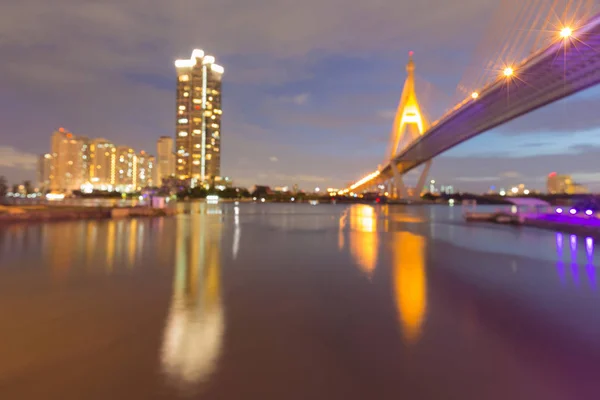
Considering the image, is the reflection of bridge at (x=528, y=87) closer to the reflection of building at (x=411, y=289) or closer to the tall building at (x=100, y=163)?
the reflection of building at (x=411, y=289)

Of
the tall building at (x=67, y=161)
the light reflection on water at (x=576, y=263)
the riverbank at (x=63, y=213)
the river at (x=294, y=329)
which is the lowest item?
the river at (x=294, y=329)

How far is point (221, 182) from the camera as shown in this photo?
7451 inches

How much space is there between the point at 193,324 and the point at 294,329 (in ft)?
4.70

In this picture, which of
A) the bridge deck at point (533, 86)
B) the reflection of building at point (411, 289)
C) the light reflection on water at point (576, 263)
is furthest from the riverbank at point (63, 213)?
the bridge deck at point (533, 86)

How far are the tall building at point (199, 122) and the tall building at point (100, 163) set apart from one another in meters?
36.0

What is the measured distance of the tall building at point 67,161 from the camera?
185000 mm

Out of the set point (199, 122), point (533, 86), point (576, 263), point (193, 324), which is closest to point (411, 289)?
point (193, 324)

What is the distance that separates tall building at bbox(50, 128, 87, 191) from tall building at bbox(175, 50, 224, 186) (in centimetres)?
4384

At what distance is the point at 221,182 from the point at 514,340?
618 feet

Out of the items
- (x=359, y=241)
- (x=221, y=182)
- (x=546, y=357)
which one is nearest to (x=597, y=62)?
(x=359, y=241)

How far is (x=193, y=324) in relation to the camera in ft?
19.0

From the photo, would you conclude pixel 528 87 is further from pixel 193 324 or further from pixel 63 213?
pixel 63 213

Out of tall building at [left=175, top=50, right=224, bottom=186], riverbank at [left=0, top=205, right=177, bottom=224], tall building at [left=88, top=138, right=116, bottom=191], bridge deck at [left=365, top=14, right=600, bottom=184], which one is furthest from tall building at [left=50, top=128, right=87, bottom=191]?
bridge deck at [left=365, top=14, right=600, bottom=184]

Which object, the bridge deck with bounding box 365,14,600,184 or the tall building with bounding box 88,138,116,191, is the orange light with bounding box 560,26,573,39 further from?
the tall building with bounding box 88,138,116,191
